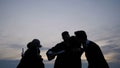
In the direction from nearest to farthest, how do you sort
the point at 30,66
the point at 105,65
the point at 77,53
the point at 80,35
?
1. the point at 105,65
2. the point at 80,35
3. the point at 77,53
4. the point at 30,66

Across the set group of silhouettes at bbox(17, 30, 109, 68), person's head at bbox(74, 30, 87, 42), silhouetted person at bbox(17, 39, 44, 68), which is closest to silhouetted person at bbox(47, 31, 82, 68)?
group of silhouettes at bbox(17, 30, 109, 68)

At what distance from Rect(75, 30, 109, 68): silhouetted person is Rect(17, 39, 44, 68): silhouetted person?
288cm

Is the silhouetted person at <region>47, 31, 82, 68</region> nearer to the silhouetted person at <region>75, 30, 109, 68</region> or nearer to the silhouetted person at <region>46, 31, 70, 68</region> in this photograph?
the silhouetted person at <region>46, 31, 70, 68</region>

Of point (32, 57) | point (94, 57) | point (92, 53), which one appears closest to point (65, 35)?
point (32, 57)

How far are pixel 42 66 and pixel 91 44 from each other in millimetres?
3361

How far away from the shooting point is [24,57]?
435 inches

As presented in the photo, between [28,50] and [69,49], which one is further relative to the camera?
[28,50]

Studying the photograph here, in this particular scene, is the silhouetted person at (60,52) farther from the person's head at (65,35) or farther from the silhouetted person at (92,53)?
the silhouetted person at (92,53)

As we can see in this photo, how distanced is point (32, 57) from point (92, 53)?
3.59 metres

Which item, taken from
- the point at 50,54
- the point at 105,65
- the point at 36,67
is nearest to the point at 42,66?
the point at 36,67

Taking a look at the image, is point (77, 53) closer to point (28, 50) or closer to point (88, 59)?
point (88, 59)

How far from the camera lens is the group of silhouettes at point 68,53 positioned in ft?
28.5

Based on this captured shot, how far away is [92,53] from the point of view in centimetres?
872

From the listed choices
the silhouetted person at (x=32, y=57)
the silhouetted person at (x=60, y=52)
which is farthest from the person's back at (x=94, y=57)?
the silhouetted person at (x=32, y=57)
